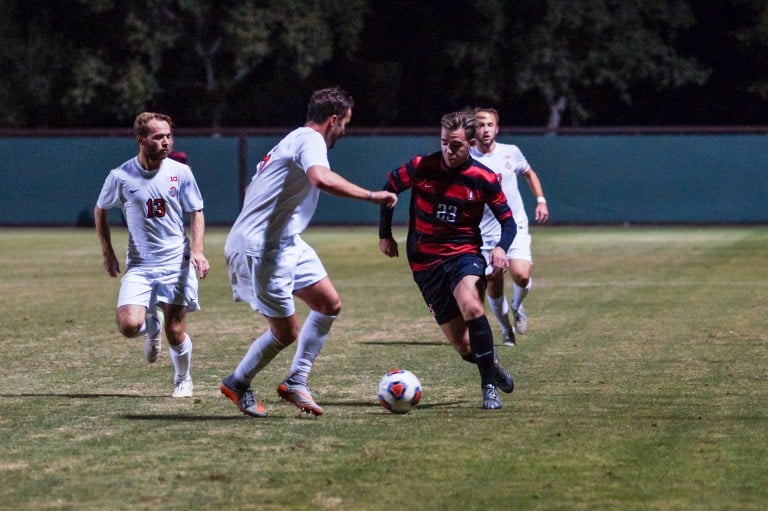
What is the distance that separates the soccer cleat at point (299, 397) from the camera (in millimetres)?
8102

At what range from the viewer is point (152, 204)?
29.9 ft

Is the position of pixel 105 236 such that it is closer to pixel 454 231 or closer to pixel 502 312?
pixel 454 231

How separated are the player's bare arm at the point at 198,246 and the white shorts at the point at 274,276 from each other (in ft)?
2.22

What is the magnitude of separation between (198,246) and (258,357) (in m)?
1.21

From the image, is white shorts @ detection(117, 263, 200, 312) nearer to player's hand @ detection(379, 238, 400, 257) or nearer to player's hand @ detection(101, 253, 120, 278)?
player's hand @ detection(101, 253, 120, 278)

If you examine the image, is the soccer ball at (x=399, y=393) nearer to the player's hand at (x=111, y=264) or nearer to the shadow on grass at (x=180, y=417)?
the shadow on grass at (x=180, y=417)

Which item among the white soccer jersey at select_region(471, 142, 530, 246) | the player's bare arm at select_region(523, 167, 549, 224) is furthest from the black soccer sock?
the player's bare arm at select_region(523, 167, 549, 224)

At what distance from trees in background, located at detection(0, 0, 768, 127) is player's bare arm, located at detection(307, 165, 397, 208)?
104 ft

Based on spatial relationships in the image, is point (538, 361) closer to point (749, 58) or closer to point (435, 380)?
point (435, 380)

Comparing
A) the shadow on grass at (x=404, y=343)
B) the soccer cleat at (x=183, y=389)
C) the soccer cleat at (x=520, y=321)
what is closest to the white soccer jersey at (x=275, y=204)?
the soccer cleat at (x=183, y=389)

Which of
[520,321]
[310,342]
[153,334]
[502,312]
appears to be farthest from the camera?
[520,321]

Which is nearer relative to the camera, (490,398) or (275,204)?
(275,204)

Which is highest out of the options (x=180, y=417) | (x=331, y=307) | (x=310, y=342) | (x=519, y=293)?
(x=331, y=307)

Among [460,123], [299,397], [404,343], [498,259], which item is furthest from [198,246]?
[404,343]
